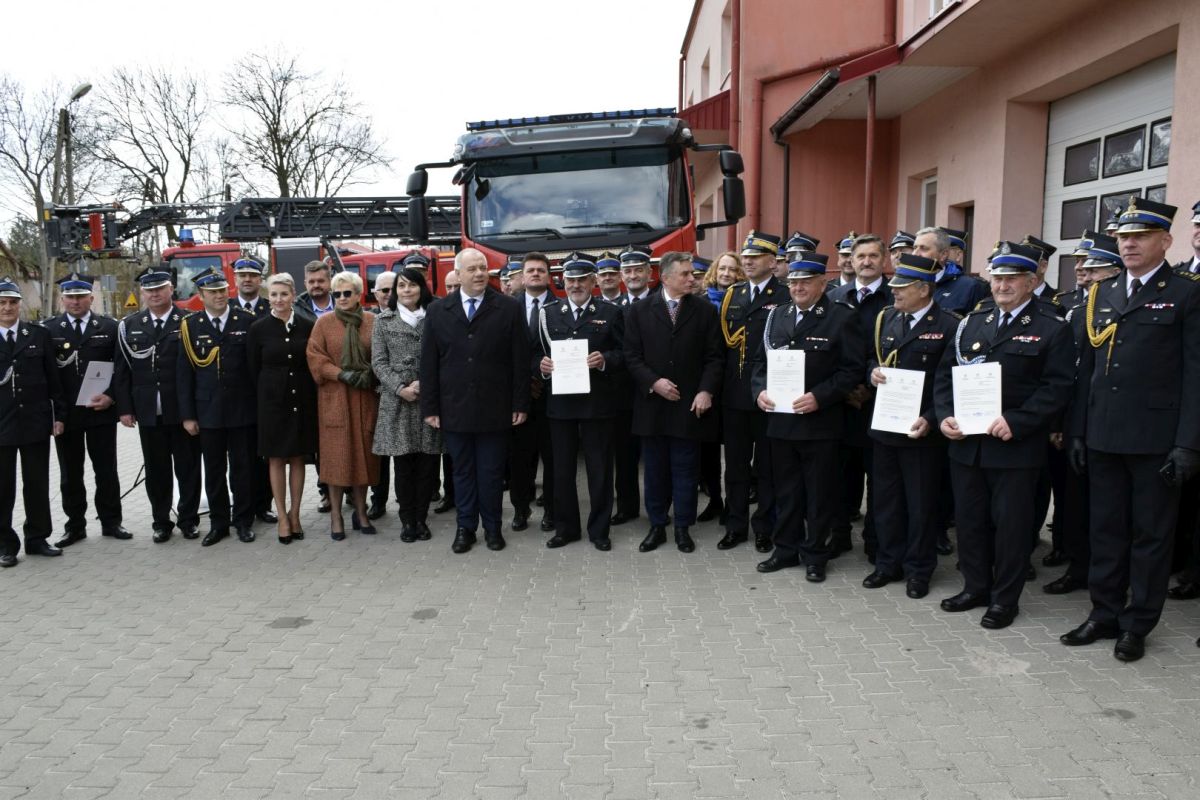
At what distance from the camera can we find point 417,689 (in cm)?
422

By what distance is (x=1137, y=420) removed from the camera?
13.9 feet

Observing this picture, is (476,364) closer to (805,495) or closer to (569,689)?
(805,495)

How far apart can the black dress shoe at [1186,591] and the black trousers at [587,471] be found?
3.59 metres

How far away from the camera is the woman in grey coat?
6719mm

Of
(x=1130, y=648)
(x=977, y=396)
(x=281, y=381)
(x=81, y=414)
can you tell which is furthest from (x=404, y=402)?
(x=1130, y=648)

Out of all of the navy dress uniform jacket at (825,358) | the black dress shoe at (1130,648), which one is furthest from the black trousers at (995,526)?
the navy dress uniform jacket at (825,358)

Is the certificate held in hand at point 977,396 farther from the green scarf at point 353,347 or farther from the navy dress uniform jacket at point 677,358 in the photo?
the green scarf at point 353,347

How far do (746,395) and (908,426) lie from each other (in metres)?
1.30

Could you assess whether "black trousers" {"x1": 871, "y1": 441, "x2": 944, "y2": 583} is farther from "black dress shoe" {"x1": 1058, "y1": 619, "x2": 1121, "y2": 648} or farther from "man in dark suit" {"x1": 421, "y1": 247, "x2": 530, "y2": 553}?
"man in dark suit" {"x1": 421, "y1": 247, "x2": 530, "y2": 553}

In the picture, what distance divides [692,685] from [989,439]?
208 centimetres

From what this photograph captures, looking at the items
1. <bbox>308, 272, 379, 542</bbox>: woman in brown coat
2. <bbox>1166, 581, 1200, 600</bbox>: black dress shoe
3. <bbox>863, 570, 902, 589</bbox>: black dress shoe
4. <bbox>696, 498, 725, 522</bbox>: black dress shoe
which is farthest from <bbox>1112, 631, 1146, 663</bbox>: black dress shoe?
<bbox>308, 272, 379, 542</bbox>: woman in brown coat

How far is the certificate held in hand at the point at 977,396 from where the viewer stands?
4.63 meters

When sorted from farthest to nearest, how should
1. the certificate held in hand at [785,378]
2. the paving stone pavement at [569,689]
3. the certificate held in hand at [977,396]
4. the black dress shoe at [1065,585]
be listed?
1. the certificate held in hand at [785,378]
2. the black dress shoe at [1065,585]
3. the certificate held in hand at [977,396]
4. the paving stone pavement at [569,689]

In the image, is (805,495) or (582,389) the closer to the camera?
→ (805,495)
